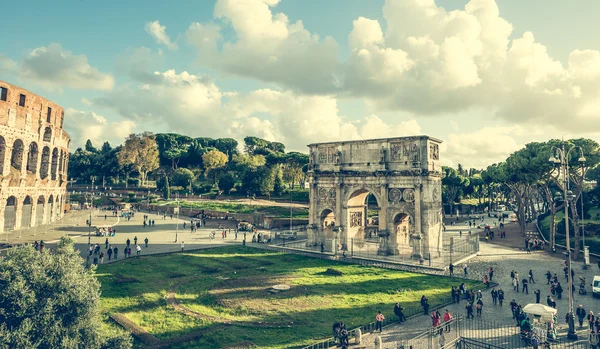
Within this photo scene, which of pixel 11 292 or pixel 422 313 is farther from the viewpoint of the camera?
pixel 422 313

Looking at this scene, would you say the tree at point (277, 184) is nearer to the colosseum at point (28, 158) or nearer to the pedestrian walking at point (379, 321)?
the colosseum at point (28, 158)

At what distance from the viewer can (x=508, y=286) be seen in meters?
27.0

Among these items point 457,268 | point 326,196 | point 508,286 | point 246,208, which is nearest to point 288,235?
point 326,196

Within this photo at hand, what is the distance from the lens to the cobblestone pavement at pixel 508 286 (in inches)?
735

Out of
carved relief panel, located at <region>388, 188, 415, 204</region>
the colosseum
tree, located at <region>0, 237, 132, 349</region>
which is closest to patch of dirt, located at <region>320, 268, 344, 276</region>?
carved relief panel, located at <region>388, 188, 415, 204</region>

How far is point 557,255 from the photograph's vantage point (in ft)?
125

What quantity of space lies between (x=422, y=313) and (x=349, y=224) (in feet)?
61.0

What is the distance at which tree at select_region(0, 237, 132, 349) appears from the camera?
523 inches

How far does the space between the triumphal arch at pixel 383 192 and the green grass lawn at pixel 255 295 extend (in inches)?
211

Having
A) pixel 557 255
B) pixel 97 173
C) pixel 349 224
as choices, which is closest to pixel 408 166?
pixel 349 224

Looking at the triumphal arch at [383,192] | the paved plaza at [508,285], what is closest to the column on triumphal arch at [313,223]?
the triumphal arch at [383,192]

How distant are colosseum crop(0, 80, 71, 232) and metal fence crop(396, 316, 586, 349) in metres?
48.4

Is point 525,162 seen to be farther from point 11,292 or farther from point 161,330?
point 11,292

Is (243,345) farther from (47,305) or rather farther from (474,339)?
(474,339)
